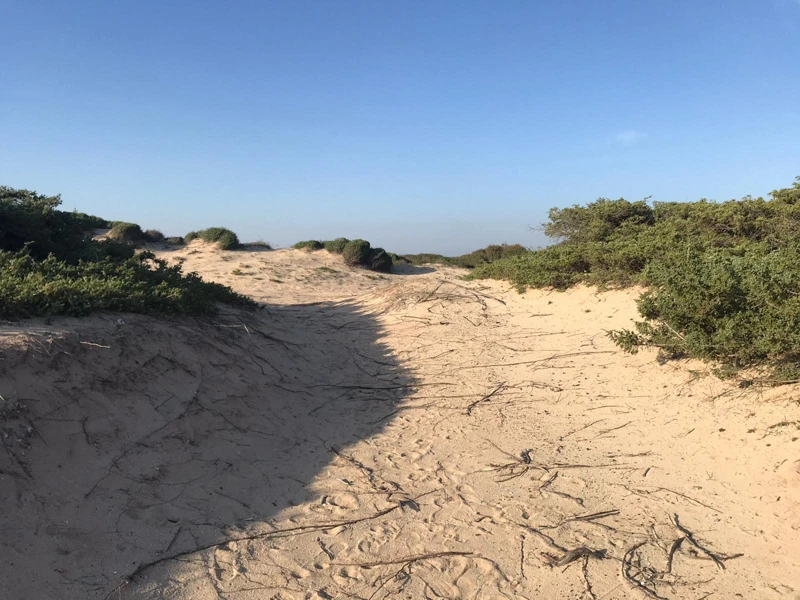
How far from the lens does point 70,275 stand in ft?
21.4

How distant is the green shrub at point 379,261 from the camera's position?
70.5 ft

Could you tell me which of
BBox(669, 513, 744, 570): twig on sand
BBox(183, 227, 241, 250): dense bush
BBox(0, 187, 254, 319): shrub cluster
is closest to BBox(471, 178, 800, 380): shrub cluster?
BBox(669, 513, 744, 570): twig on sand

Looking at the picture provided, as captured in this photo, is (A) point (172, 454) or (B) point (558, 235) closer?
(A) point (172, 454)

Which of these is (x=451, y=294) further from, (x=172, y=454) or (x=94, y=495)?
(x=94, y=495)

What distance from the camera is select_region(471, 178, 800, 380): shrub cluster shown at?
559cm

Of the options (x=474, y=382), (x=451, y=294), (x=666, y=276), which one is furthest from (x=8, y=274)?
(x=451, y=294)

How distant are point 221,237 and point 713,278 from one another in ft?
60.5

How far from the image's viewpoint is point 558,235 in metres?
17.4

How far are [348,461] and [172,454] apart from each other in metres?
1.53

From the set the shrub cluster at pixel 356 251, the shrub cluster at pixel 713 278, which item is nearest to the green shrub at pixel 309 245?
the shrub cluster at pixel 356 251

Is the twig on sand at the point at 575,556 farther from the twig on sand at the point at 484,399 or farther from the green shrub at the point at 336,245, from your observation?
the green shrub at the point at 336,245

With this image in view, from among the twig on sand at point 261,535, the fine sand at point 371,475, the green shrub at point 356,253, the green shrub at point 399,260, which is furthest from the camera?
the green shrub at point 399,260

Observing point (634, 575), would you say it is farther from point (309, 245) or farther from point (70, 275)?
point (309, 245)

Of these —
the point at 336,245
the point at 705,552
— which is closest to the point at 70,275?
the point at 705,552
